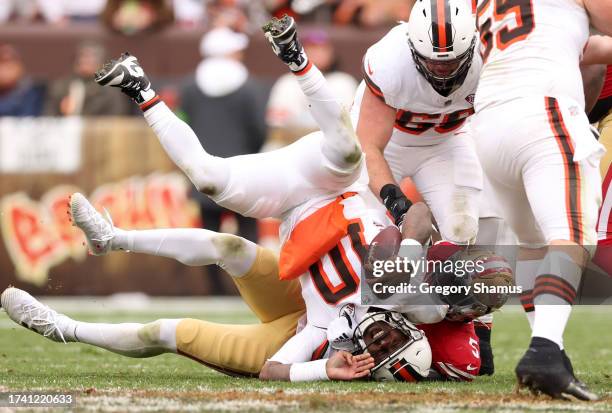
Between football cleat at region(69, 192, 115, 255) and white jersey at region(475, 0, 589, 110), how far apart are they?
159 cm

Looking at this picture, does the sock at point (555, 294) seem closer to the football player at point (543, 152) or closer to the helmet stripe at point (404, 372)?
the football player at point (543, 152)

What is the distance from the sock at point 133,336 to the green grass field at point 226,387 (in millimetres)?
106

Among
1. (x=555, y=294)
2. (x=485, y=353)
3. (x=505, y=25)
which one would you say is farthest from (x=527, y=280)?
(x=505, y=25)

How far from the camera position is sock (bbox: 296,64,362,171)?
4707 millimetres

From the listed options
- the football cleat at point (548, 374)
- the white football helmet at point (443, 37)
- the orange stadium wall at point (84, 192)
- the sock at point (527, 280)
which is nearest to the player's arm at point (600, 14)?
the white football helmet at point (443, 37)

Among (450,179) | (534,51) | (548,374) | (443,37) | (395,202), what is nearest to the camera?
(548,374)

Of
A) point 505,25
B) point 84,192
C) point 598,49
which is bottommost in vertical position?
point 84,192

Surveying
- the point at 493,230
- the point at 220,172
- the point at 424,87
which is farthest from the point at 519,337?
the point at 220,172

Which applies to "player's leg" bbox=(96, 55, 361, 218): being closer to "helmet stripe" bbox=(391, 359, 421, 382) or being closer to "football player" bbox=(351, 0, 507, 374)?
"football player" bbox=(351, 0, 507, 374)

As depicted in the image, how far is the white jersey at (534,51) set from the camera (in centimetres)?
436

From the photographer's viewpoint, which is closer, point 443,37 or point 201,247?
point 443,37

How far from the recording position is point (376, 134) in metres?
5.38

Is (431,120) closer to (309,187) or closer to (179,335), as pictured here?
(309,187)

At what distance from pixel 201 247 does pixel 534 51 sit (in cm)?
153
